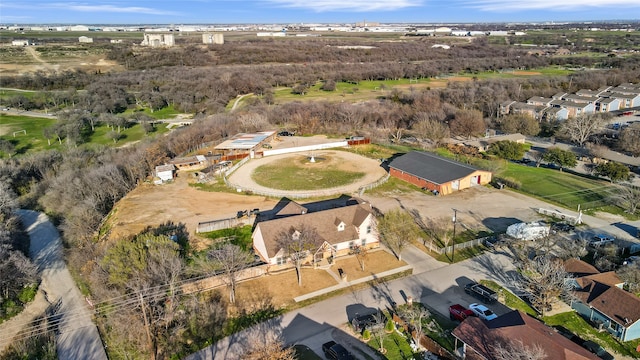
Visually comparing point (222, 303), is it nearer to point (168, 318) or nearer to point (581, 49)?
point (168, 318)

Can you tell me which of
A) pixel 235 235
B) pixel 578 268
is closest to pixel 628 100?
pixel 578 268

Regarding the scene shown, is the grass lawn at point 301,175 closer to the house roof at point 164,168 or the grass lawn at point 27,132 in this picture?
the house roof at point 164,168

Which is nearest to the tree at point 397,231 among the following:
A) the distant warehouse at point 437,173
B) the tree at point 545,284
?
the tree at point 545,284

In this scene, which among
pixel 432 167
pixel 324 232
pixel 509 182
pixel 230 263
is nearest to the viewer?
pixel 230 263

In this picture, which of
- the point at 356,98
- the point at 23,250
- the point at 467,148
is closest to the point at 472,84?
the point at 356,98

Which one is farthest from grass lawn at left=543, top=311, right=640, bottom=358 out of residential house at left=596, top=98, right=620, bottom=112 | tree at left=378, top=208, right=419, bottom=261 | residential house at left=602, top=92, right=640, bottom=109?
residential house at left=602, top=92, right=640, bottom=109

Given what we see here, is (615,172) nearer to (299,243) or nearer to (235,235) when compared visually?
(299,243)
